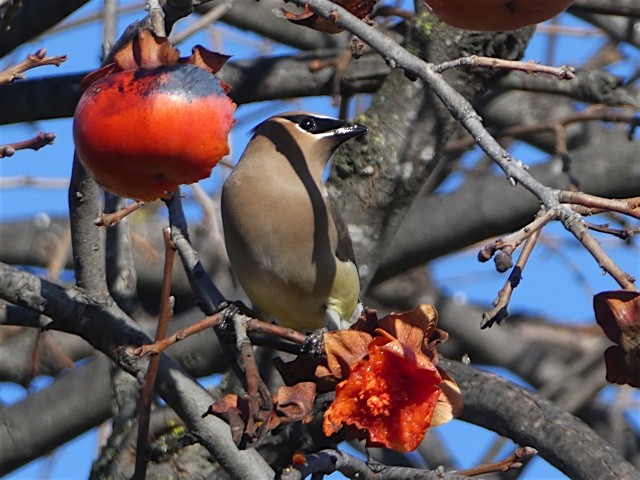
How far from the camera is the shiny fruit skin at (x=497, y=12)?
2209 millimetres

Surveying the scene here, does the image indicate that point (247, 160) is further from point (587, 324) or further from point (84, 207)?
point (587, 324)

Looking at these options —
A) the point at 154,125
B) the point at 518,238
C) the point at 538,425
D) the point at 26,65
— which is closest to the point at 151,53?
the point at 154,125

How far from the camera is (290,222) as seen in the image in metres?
3.57

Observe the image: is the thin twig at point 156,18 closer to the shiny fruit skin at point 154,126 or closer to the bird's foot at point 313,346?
the shiny fruit skin at point 154,126

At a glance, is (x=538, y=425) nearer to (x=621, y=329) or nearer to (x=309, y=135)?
(x=309, y=135)

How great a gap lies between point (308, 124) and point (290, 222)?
0.29 meters

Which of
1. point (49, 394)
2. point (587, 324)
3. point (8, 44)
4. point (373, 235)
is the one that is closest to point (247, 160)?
point (373, 235)

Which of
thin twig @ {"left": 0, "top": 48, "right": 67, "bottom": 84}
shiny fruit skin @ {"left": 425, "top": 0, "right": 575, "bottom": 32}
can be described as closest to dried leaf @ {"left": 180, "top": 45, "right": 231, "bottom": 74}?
thin twig @ {"left": 0, "top": 48, "right": 67, "bottom": 84}

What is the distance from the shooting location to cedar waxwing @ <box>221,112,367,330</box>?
3.56 metres

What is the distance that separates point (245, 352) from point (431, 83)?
0.52 meters

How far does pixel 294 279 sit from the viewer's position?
358cm

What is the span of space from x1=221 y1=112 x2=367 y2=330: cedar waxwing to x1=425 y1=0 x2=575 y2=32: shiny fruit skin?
1.21 m

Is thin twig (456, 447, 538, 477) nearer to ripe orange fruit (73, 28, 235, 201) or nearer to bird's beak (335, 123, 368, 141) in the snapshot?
ripe orange fruit (73, 28, 235, 201)

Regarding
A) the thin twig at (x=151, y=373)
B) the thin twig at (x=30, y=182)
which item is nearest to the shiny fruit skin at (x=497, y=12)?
the thin twig at (x=151, y=373)
